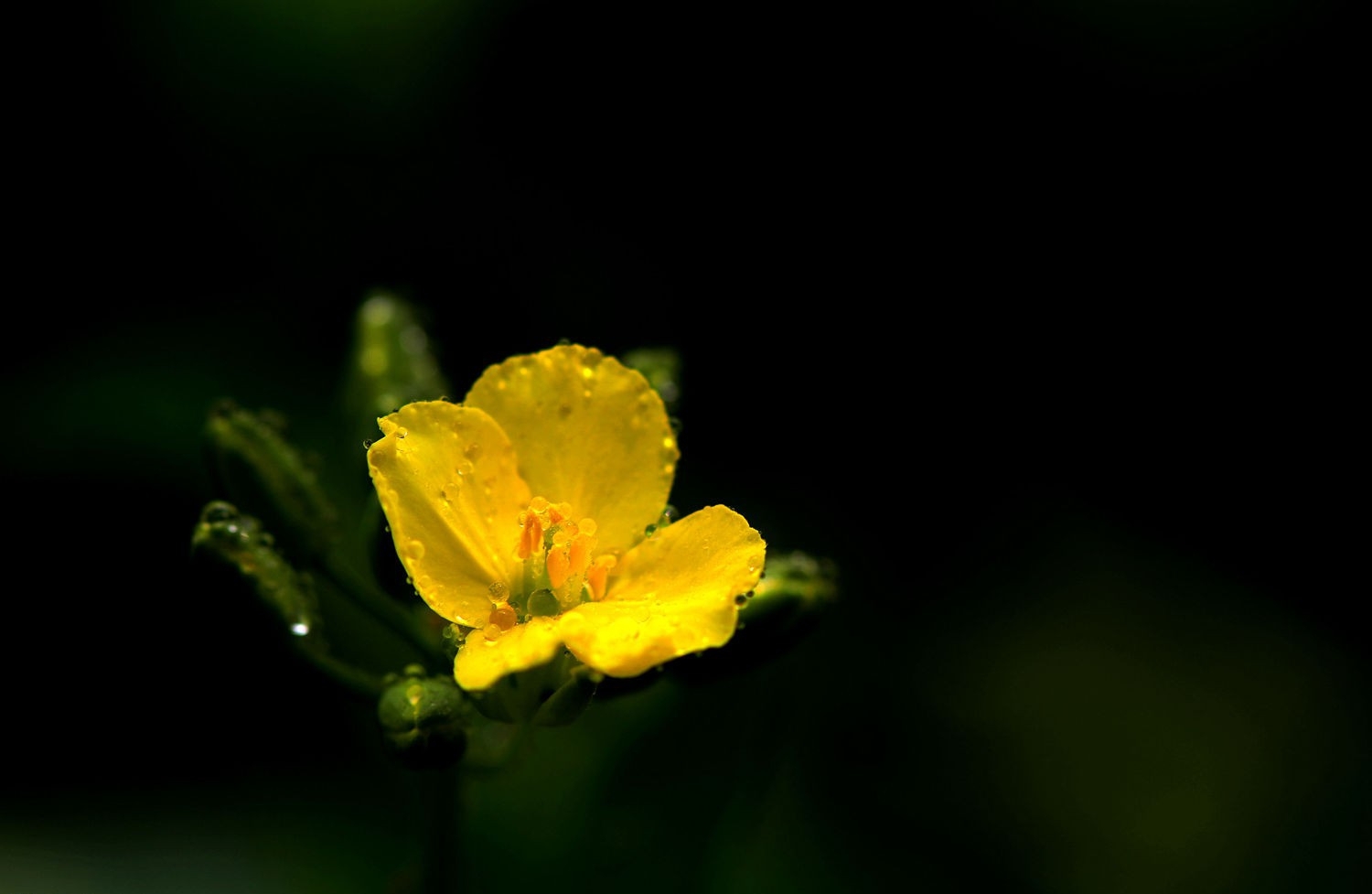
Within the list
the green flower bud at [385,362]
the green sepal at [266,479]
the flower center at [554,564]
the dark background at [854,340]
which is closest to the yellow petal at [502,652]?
the flower center at [554,564]

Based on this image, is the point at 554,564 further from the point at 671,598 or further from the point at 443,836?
the point at 443,836

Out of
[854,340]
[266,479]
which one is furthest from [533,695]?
[854,340]

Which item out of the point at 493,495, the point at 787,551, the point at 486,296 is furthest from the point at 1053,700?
the point at 493,495

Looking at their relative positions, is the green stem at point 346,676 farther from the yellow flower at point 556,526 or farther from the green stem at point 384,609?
the yellow flower at point 556,526

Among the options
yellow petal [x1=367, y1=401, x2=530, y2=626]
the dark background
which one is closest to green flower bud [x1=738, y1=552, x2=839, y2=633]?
yellow petal [x1=367, y1=401, x2=530, y2=626]

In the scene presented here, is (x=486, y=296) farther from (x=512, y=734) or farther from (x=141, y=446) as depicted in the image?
(x=512, y=734)

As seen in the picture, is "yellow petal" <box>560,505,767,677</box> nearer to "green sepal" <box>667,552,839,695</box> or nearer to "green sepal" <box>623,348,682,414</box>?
"green sepal" <box>667,552,839,695</box>
